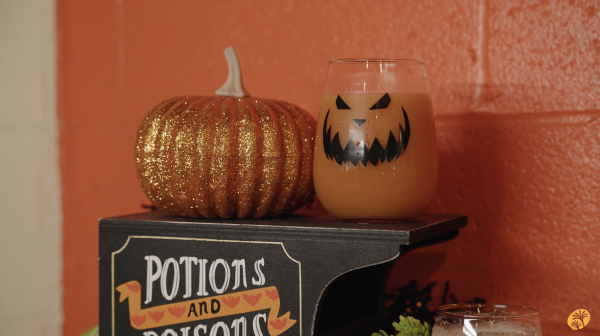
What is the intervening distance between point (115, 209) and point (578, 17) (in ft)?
3.78

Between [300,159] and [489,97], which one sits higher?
[489,97]

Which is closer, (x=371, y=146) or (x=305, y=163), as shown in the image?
(x=371, y=146)

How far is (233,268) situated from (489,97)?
1.72ft

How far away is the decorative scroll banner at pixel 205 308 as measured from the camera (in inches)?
32.6

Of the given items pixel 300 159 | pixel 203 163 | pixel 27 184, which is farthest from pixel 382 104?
pixel 27 184

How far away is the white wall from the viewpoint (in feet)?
5.32

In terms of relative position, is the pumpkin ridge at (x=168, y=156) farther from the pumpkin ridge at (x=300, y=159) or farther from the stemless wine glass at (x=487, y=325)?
the stemless wine glass at (x=487, y=325)

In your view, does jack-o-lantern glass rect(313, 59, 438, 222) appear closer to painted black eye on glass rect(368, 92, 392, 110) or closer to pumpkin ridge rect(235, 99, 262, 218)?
painted black eye on glass rect(368, 92, 392, 110)

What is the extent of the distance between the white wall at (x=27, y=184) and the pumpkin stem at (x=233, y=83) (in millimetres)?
846

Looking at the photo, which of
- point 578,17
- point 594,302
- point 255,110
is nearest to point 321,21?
point 255,110

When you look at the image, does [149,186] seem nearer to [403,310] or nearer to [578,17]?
[403,310]

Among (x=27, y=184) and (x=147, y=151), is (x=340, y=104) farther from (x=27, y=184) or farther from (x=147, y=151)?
(x=27, y=184)

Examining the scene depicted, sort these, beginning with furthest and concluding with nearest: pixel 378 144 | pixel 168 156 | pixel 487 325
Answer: pixel 168 156
pixel 378 144
pixel 487 325

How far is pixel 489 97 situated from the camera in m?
1.01
